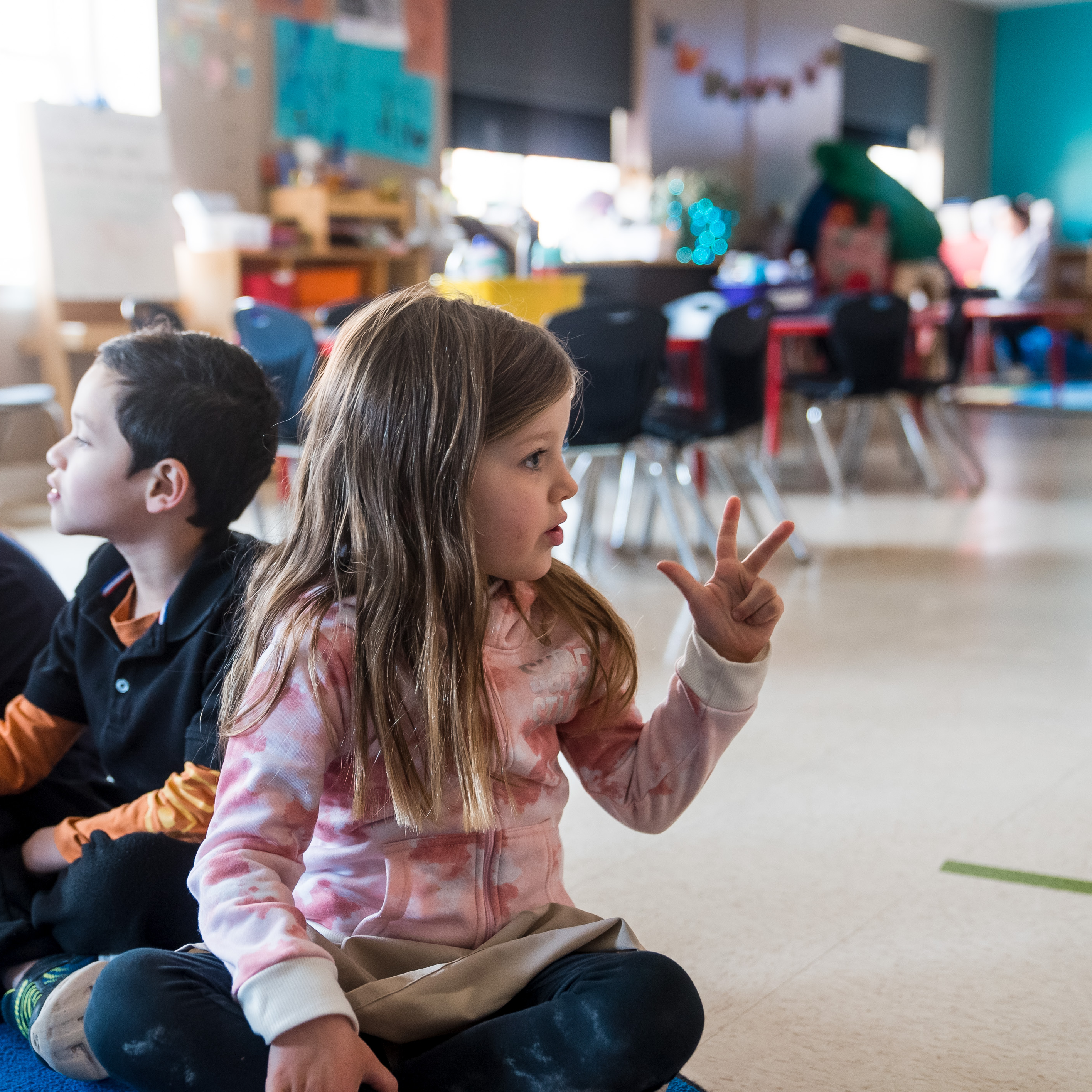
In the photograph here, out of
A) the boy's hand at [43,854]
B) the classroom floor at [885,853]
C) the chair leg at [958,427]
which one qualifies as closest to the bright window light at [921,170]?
the chair leg at [958,427]

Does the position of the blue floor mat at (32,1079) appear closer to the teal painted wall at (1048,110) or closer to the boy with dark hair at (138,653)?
the boy with dark hair at (138,653)

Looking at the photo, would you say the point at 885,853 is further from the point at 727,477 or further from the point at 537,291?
the point at 537,291

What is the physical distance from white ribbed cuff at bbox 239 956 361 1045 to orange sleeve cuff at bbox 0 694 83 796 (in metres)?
0.56

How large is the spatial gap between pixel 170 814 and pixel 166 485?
0.30 metres

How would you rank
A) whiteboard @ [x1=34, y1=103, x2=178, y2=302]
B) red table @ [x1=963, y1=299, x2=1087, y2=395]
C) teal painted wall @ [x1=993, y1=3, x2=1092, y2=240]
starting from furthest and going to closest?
teal painted wall @ [x1=993, y1=3, x2=1092, y2=240] < red table @ [x1=963, y1=299, x2=1087, y2=395] < whiteboard @ [x1=34, y1=103, x2=178, y2=302]

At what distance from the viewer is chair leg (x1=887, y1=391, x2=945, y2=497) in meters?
5.02

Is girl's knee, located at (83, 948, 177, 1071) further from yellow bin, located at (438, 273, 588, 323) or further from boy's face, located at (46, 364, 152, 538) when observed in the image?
yellow bin, located at (438, 273, 588, 323)

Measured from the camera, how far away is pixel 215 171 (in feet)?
18.6

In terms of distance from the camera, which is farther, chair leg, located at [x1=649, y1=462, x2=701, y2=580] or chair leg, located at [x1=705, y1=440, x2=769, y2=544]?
chair leg, located at [x1=705, y1=440, x2=769, y2=544]

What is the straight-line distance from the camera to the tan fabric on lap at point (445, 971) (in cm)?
88

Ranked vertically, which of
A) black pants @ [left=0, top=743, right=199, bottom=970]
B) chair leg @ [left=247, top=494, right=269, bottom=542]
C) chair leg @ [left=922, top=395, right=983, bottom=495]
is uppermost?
black pants @ [left=0, top=743, right=199, bottom=970]

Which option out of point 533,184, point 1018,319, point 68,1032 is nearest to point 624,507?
point 68,1032

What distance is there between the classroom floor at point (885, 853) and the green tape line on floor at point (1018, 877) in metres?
0.01

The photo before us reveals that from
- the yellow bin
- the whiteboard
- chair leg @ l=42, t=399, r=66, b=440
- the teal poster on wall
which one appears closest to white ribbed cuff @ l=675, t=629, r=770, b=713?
the yellow bin
